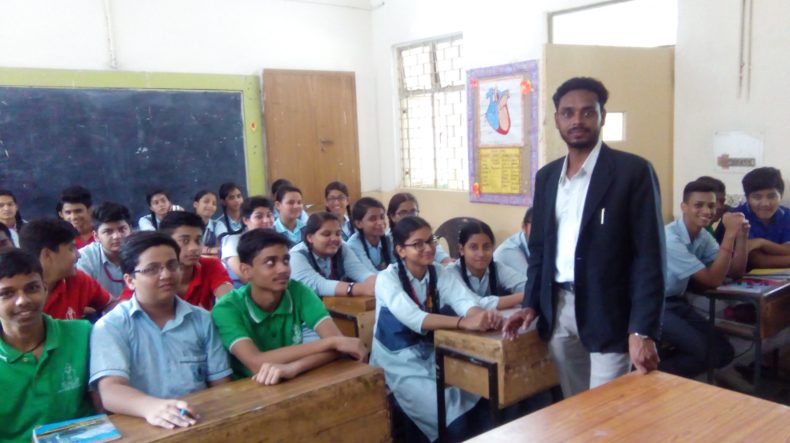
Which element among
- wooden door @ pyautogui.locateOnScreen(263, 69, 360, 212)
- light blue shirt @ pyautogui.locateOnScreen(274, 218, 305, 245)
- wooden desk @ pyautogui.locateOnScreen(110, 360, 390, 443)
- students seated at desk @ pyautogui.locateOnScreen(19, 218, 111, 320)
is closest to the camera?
wooden desk @ pyautogui.locateOnScreen(110, 360, 390, 443)

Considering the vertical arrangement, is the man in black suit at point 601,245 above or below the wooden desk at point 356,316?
above

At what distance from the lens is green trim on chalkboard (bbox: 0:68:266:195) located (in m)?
4.55

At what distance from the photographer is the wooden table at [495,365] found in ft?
6.95

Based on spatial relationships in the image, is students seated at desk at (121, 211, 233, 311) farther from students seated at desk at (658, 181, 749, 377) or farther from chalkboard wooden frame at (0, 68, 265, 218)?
chalkboard wooden frame at (0, 68, 265, 218)

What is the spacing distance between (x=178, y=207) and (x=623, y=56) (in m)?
3.50

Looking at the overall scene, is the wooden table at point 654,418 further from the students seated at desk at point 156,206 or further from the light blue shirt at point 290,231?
the students seated at desk at point 156,206

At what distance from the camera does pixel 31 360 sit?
164 cm

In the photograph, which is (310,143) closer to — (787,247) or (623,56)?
(623,56)

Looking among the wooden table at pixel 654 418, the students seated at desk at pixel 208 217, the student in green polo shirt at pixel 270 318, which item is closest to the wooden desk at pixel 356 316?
the student in green polo shirt at pixel 270 318

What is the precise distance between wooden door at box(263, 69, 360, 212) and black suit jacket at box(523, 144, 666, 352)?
168 inches

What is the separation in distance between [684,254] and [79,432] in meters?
2.63

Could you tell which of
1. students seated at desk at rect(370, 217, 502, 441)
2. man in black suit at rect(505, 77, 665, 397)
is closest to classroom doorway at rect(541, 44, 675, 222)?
students seated at desk at rect(370, 217, 502, 441)

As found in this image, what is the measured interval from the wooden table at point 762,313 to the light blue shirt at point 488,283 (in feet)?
2.92

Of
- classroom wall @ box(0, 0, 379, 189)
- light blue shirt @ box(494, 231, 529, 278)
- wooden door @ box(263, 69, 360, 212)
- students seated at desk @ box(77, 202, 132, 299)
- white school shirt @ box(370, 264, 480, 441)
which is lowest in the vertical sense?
white school shirt @ box(370, 264, 480, 441)
